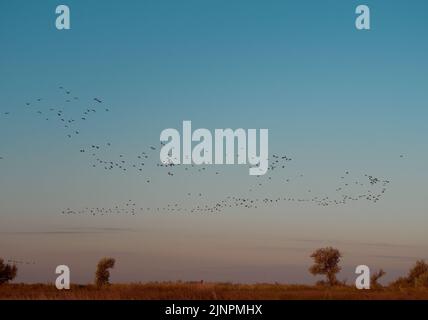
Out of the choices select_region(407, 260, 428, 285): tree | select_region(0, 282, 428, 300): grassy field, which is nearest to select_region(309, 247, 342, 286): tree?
select_region(407, 260, 428, 285): tree

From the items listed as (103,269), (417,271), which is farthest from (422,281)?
(103,269)

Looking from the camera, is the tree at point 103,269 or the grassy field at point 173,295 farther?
the tree at point 103,269

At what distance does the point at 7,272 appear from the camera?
5894 centimetres

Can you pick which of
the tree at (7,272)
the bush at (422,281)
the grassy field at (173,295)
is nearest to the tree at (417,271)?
the bush at (422,281)

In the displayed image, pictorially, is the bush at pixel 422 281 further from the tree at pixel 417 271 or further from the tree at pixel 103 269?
the tree at pixel 103 269

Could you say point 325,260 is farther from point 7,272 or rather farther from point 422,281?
point 7,272

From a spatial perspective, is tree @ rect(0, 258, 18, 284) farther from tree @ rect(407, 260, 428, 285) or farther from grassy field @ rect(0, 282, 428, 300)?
tree @ rect(407, 260, 428, 285)

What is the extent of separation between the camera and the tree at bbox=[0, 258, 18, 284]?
2306 inches

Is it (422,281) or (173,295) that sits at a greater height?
(422,281)

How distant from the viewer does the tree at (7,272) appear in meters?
58.6

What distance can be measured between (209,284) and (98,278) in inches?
704
